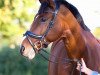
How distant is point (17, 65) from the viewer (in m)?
10.8

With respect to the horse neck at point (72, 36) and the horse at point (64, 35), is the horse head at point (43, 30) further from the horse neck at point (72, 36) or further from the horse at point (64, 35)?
the horse neck at point (72, 36)

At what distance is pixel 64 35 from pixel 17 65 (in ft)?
14.5

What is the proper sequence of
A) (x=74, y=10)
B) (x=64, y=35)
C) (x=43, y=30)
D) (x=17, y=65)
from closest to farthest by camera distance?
(x=43, y=30) → (x=64, y=35) → (x=74, y=10) → (x=17, y=65)

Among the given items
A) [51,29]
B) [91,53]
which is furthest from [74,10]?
[91,53]

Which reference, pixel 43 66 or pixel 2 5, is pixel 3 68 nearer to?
pixel 43 66

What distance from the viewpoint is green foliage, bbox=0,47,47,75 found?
10758mm

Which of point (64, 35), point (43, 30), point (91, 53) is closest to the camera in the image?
point (43, 30)

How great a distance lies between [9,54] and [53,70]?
10.7 feet

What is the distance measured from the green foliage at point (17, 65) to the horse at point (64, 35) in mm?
3703

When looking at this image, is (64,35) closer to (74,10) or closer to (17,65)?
(74,10)

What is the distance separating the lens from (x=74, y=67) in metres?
6.80

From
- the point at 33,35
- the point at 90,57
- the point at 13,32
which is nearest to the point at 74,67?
the point at 90,57

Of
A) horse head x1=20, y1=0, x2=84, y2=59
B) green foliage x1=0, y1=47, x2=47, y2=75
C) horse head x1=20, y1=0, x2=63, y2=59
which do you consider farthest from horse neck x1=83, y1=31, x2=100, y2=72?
green foliage x1=0, y1=47, x2=47, y2=75

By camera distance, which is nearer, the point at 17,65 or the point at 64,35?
the point at 64,35
